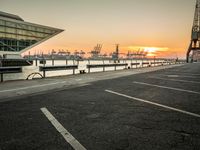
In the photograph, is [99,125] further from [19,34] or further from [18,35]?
[19,34]

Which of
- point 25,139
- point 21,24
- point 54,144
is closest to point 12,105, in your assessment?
point 25,139

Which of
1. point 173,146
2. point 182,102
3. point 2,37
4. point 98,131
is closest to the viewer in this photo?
point 173,146

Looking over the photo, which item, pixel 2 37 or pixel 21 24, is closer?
pixel 2 37

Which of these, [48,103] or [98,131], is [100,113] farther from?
[48,103]

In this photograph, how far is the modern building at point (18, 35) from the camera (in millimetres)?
63406

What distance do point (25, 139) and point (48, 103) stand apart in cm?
280

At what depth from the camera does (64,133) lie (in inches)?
143

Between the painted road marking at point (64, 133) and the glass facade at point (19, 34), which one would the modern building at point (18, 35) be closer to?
the glass facade at point (19, 34)

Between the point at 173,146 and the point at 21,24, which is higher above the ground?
the point at 21,24

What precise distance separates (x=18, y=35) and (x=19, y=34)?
0.64 metres

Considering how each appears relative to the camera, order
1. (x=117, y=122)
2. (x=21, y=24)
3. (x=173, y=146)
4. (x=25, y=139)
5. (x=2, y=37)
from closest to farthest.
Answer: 1. (x=173, y=146)
2. (x=25, y=139)
3. (x=117, y=122)
4. (x=2, y=37)
5. (x=21, y=24)


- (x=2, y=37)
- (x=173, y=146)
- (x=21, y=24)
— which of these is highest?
(x=21, y=24)

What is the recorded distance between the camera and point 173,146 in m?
3.14

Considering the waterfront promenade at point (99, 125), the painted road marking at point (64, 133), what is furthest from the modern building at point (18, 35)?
the painted road marking at point (64, 133)
